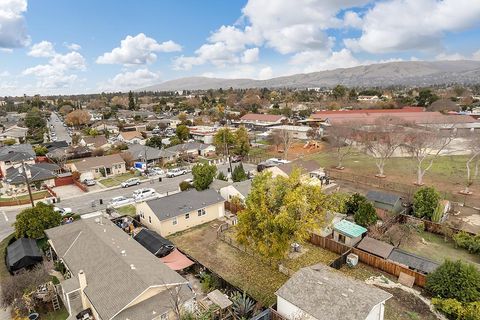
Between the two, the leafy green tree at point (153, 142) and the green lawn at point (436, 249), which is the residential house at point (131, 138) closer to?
the leafy green tree at point (153, 142)

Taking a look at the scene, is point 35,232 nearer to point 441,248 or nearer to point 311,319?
point 311,319

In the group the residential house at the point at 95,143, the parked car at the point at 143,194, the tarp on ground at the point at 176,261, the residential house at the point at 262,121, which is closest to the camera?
the tarp on ground at the point at 176,261

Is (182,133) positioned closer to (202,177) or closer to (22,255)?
(202,177)

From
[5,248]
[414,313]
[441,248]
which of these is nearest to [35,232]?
[5,248]

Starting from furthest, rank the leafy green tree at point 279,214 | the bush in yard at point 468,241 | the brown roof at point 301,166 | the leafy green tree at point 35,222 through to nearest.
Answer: the brown roof at point 301,166 < the leafy green tree at point 35,222 < the bush in yard at point 468,241 < the leafy green tree at point 279,214

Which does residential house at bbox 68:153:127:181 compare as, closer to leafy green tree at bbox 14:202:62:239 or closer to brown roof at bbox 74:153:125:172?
brown roof at bbox 74:153:125:172

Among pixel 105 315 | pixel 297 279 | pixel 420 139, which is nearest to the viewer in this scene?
pixel 105 315

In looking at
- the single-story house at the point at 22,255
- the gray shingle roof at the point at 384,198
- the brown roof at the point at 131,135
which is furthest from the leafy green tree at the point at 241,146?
the single-story house at the point at 22,255
